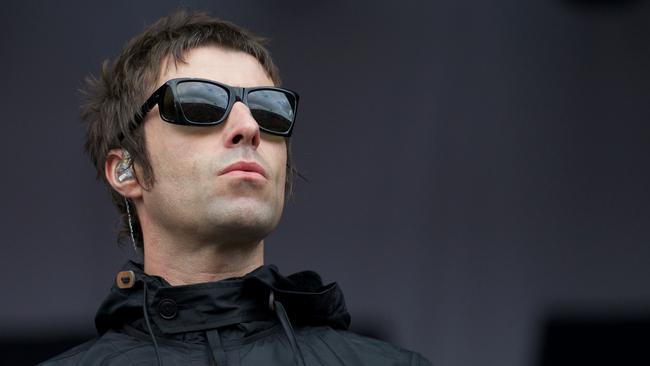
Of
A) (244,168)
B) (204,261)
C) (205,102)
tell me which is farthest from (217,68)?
(204,261)

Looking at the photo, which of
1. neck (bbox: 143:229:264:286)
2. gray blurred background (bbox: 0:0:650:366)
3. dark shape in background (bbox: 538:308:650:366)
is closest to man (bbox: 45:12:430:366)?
neck (bbox: 143:229:264:286)

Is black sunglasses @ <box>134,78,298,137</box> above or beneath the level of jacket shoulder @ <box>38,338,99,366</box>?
above

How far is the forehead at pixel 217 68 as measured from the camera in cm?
203

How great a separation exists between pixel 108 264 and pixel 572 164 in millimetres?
1526

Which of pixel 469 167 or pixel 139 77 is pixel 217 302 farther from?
pixel 469 167

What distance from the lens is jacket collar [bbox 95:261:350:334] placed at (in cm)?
188

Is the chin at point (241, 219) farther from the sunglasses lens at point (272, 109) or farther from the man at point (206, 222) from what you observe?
the sunglasses lens at point (272, 109)

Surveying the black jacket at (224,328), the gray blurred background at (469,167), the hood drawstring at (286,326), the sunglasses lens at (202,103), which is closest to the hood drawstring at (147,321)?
the black jacket at (224,328)

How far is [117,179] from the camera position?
211 centimetres

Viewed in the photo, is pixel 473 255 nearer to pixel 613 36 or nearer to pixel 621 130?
pixel 621 130

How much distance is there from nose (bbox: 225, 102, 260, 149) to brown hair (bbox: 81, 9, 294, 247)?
0.17 m

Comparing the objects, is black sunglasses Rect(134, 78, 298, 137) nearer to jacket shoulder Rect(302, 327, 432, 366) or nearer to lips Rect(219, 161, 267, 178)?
lips Rect(219, 161, 267, 178)

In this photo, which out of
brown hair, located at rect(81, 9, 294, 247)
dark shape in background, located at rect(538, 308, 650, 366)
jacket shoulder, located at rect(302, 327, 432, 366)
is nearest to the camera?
jacket shoulder, located at rect(302, 327, 432, 366)

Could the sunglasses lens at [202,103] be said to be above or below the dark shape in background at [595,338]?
above
